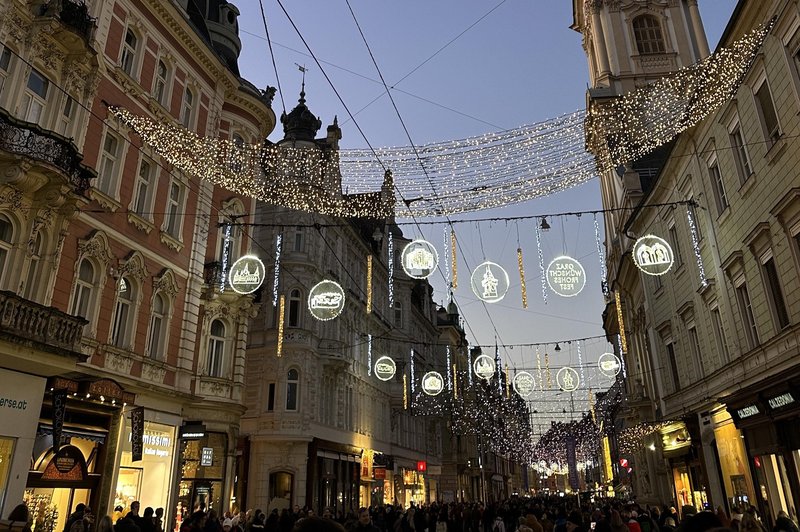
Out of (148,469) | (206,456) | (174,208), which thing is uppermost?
(174,208)

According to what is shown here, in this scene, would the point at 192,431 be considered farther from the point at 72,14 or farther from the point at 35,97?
the point at 72,14

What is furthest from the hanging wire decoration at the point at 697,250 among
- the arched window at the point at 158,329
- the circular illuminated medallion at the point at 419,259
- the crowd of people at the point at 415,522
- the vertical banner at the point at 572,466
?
the vertical banner at the point at 572,466

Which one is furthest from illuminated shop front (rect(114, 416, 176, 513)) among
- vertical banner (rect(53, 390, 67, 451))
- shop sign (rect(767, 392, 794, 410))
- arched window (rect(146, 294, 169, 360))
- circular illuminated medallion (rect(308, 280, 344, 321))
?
shop sign (rect(767, 392, 794, 410))

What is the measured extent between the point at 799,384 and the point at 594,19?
1331 inches

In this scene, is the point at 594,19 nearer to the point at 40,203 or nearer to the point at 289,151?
the point at 289,151

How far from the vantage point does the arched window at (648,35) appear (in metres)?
37.8

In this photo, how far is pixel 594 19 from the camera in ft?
128

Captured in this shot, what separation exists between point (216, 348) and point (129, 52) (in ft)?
33.5

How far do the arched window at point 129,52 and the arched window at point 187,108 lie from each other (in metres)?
2.30

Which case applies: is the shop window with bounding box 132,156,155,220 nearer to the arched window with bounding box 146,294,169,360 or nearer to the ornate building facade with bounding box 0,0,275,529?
the ornate building facade with bounding box 0,0,275,529

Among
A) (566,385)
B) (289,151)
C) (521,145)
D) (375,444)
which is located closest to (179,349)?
(289,151)

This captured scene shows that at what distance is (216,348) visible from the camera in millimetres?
20828

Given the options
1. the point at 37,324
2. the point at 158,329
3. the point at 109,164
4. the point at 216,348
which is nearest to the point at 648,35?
the point at 216,348

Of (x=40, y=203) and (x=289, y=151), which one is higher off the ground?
(x=289, y=151)
